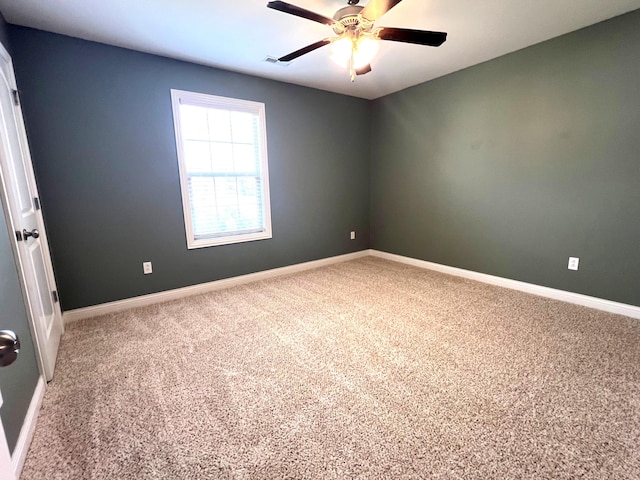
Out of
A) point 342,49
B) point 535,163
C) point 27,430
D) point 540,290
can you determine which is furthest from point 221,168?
point 540,290

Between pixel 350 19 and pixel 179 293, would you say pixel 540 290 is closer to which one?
pixel 350 19

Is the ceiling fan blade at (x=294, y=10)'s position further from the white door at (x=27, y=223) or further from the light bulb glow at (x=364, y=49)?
the white door at (x=27, y=223)

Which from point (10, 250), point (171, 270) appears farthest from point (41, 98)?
point (171, 270)

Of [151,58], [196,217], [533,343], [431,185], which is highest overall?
[151,58]

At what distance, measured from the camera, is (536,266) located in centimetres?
303

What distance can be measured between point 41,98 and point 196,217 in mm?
1563

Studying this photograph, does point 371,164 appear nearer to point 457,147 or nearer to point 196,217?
point 457,147

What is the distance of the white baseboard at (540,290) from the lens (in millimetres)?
2552

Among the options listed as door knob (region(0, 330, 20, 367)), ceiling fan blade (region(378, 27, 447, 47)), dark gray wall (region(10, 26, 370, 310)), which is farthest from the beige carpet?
ceiling fan blade (region(378, 27, 447, 47))

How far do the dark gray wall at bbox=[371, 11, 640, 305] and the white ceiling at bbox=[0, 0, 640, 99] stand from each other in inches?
12.5

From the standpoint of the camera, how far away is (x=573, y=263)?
279 cm

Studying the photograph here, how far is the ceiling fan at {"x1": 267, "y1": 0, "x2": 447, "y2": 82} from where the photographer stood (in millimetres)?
1629

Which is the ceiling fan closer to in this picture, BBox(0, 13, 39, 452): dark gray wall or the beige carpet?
BBox(0, 13, 39, 452): dark gray wall

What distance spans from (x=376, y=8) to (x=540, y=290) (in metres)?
3.08
